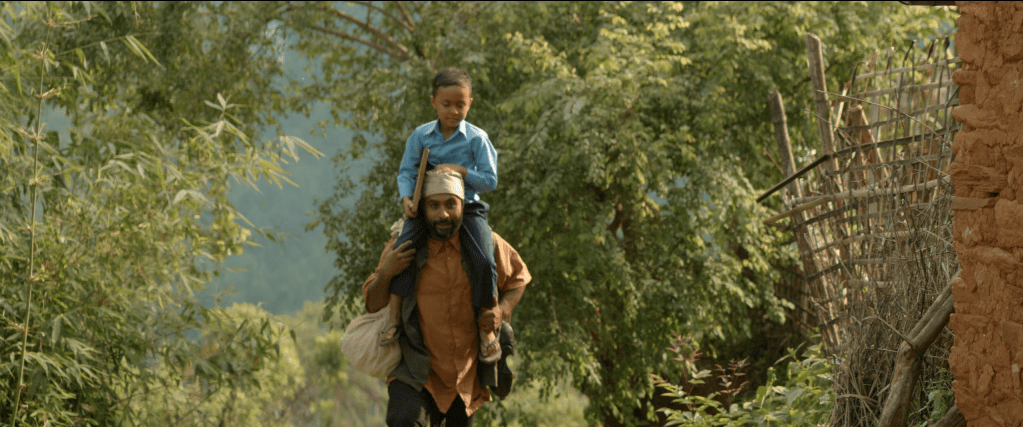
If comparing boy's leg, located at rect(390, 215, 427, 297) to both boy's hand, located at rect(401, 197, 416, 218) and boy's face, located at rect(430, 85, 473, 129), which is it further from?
boy's face, located at rect(430, 85, 473, 129)

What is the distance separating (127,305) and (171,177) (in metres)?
0.89

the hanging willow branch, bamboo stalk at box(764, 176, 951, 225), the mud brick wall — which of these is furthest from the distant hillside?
the mud brick wall

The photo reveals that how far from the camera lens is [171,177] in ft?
15.2

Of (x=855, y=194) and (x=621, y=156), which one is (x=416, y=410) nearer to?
(x=855, y=194)

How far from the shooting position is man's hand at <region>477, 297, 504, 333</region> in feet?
9.98

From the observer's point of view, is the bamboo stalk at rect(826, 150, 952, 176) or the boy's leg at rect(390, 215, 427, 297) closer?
the boy's leg at rect(390, 215, 427, 297)

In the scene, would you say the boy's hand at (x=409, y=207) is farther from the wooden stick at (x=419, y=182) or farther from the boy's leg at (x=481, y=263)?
the boy's leg at (x=481, y=263)

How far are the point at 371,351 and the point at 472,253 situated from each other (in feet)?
1.72

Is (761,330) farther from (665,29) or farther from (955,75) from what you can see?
(955,75)

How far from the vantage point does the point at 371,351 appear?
9.89 feet

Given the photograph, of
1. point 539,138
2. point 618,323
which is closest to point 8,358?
point 539,138

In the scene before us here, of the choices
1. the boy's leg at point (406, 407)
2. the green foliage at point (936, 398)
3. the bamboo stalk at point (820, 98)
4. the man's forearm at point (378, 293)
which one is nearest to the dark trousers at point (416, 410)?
the boy's leg at point (406, 407)

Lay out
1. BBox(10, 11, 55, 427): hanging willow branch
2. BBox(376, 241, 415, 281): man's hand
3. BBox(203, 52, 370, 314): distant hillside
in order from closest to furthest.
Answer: BBox(376, 241, 415, 281): man's hand, BBox(10, 11, 55, 427): hanging willow branch, BBox(203, 52, 370, 314): distant hillside

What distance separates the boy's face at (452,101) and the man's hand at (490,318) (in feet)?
2.31
